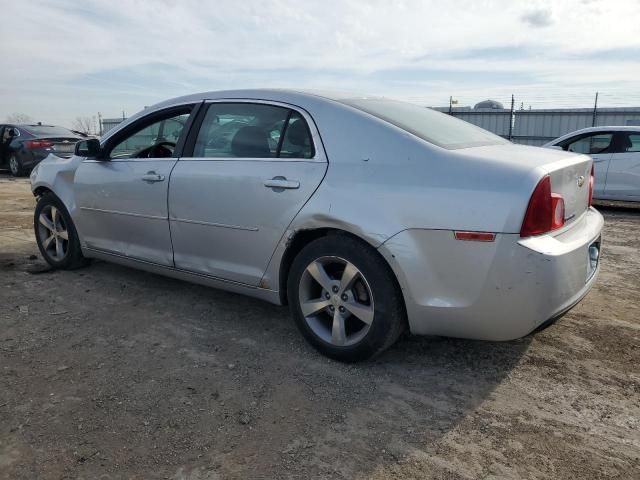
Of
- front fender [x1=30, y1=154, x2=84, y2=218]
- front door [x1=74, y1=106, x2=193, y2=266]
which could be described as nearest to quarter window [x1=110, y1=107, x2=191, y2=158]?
front door [x1=74, y1=106, x2=193, y2=266]

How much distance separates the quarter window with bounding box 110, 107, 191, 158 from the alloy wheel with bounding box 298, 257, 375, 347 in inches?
64.7

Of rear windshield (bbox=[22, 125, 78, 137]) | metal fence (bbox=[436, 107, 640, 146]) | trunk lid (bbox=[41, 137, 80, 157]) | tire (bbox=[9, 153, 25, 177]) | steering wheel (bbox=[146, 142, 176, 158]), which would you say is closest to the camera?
steering wheel (bbox=[146, 142, 176, 158])

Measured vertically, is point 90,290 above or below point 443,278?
below

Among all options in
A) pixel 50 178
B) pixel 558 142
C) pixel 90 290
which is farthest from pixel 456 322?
pixel 558 142

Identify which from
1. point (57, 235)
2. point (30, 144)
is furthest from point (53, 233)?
point (30, 144)

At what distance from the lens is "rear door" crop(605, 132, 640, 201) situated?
850 cm

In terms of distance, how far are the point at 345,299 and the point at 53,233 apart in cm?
324

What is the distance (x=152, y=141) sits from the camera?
4.30 meters

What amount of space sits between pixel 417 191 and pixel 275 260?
1024 millimetres

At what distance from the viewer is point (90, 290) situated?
14.4 ft

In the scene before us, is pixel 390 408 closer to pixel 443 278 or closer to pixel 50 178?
pixel 443 278

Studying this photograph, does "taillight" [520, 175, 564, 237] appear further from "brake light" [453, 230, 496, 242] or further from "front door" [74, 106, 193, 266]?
"front door" [74, 106, 193, 266]

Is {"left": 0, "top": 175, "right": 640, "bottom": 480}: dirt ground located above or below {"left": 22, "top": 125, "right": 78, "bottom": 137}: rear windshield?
below

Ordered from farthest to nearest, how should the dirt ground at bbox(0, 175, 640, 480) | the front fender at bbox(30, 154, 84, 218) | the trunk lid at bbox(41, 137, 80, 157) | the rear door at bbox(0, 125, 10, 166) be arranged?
the rear door at bbox(0, 125, 10, 166) → the trunk lid at bbox(41, 137, 80, 157) → the front fender at bbox(30, 154, 84, 218) → the dirt ground at bbox(0, 175, 640, 480)
